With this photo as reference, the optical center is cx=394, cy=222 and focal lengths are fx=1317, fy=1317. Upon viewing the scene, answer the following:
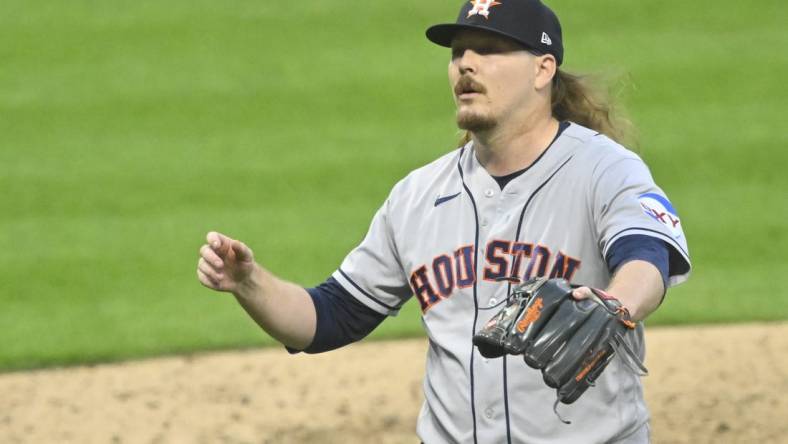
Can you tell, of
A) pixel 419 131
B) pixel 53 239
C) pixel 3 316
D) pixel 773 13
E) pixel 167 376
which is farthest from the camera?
pixel 773 13

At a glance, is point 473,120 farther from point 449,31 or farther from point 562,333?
point 562,333

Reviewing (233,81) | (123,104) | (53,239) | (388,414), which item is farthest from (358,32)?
(388,414)

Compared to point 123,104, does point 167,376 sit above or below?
below

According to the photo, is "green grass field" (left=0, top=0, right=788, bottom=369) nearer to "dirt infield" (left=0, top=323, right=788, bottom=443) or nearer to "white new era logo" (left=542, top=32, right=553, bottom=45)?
"dirt infield" (left=0, top=323, right=788, bottom=443)

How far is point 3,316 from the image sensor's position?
8281 millimetres

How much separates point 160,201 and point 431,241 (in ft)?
20.3

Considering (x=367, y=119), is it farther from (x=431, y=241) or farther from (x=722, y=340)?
(x=431, y=241)

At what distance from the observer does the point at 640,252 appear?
128 inches

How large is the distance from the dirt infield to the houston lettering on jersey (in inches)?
109

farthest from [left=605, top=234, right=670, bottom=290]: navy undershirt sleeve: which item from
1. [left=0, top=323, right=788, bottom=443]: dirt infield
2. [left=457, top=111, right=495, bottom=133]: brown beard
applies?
[left=0, top=323, right=788, bottom=443]: dirt infield

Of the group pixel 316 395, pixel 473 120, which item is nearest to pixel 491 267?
pixel 473 120

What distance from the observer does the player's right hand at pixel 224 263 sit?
3.56m

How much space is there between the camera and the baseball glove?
9.84ft

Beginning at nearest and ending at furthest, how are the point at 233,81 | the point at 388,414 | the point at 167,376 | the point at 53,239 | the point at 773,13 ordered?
the point at 388,414
the point at 167,376
the point at 53,239
the point at 233,81
the point at 773,13
